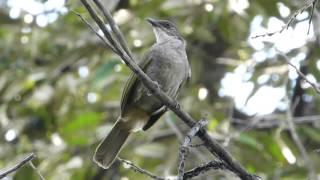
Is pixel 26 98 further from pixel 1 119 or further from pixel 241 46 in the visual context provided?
pixel 241 46

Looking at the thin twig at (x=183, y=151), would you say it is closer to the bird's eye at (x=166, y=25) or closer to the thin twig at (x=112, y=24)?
the thin twig at (x=112, y=24)

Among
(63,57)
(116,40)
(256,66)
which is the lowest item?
(116,40)

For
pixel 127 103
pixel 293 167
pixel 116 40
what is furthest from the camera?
pixel 293 167

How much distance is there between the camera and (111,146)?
15.4ft

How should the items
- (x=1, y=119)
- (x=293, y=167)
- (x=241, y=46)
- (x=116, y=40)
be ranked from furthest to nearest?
(x=241, y=46) < (x=1, y=119) < (x=293, y=167) < (x=116, y=40)

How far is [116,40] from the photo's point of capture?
10.4 feet

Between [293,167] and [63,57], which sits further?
[63,57]

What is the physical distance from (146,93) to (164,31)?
846 mm

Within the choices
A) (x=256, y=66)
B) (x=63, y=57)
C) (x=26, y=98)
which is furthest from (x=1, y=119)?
(x=256, y=66)

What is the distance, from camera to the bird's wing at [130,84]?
4684 mm

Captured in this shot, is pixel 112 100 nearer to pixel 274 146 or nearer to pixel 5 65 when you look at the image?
pixel 5 65

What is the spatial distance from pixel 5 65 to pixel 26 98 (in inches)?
14.9

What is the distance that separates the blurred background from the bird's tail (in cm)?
82

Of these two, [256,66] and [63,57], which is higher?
[63,57]
